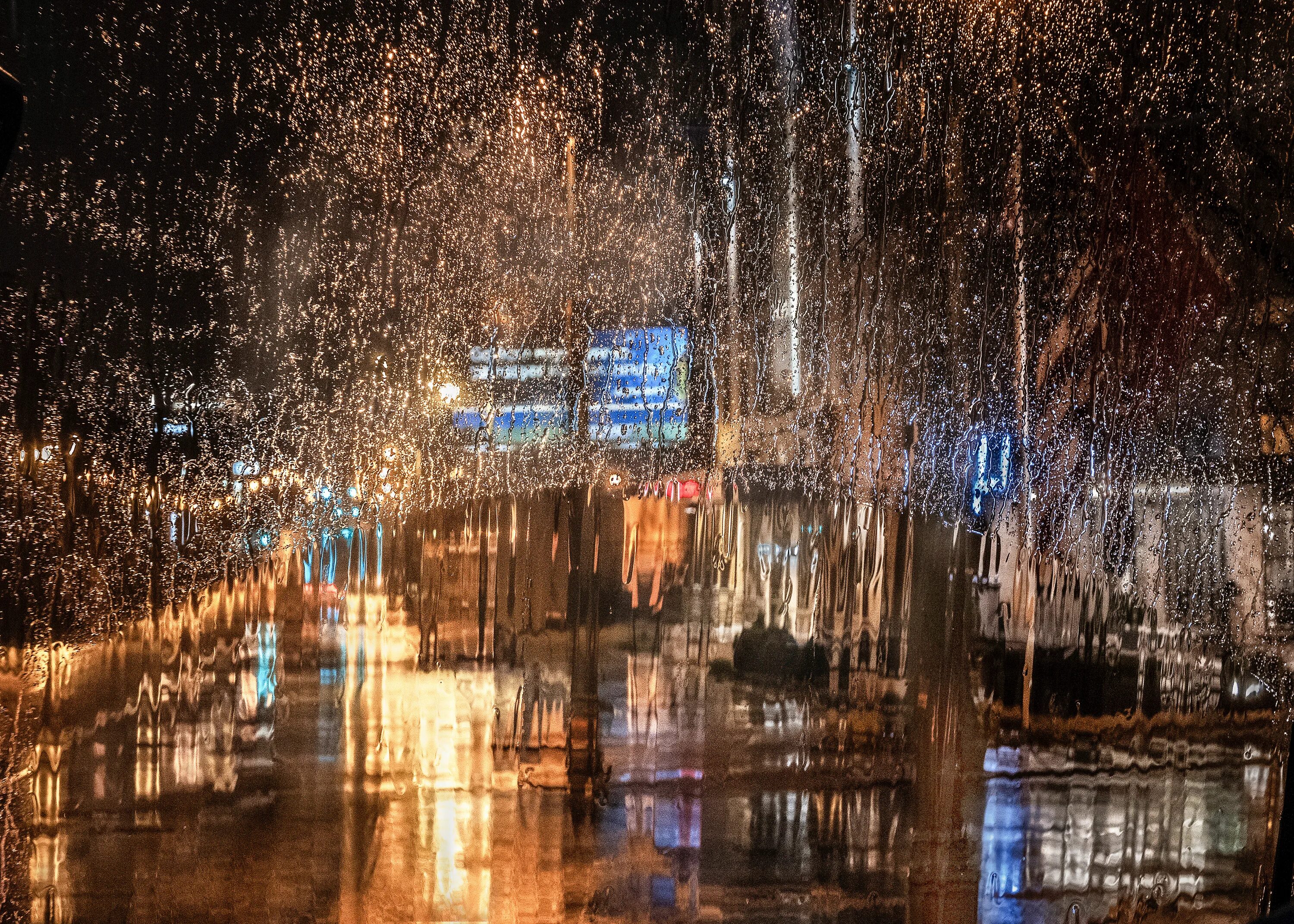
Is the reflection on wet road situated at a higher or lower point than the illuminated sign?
lower

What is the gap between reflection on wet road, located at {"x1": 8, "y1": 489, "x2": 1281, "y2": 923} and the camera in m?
1.88

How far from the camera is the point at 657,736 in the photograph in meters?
2.06

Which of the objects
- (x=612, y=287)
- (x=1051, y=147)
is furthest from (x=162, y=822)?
(x=1051, y=147)

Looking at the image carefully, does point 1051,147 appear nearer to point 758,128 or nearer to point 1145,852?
point 758,128

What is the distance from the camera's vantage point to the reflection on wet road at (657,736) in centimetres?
188

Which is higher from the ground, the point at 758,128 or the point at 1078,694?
the point at 758,128

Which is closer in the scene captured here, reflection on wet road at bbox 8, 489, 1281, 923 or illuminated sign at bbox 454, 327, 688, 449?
reflection on wet road at bbox 8, 489, 1281, 923

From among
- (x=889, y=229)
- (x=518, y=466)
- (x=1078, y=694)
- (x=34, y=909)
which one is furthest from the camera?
(x=1078, y=694)

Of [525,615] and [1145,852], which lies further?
[1145,852]

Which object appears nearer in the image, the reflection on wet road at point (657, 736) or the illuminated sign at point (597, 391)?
the reflection on wet road at point (657, 736)

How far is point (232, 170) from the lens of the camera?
187 centimetres

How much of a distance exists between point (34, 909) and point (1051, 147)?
124 inches

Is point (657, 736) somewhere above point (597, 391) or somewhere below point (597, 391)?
below

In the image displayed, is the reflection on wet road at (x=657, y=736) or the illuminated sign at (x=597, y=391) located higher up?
the illuminated sign at (x=597, y=391)
